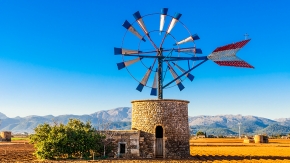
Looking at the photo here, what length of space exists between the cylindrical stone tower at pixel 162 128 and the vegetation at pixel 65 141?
3.09 meters

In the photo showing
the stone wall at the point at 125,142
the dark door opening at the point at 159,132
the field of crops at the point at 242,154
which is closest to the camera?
the stone wall at the point at 125,142

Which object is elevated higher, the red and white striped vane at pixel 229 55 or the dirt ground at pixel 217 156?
the red and white striped vane at pixel 229 55

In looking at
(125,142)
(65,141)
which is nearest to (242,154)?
(125,142)

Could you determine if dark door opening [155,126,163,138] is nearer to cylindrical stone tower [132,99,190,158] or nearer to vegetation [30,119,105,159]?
cylindrical stone tower [132,99,190,158]

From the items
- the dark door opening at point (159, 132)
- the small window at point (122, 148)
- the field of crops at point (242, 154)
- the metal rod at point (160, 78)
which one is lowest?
the field of crops at point (242, 154)

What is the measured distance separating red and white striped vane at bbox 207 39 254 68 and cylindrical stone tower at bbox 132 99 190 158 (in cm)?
421

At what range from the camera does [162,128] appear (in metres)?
24.0

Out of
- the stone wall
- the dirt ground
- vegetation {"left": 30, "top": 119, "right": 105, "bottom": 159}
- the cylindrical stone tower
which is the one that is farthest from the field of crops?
vegetation {"left": 30, "top": 119, "right": 105, "bottom": 159}

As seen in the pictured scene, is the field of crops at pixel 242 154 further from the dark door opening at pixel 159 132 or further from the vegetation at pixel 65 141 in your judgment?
the vegetation at pixel 65 141

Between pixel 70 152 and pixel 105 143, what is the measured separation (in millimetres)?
2488

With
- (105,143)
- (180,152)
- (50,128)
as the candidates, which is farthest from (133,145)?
(50,128)

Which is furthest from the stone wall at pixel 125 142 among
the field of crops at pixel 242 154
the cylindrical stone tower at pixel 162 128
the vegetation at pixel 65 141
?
the field of crops at pixel 242 154

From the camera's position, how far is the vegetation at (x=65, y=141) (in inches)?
883

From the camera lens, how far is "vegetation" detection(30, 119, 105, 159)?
883 inches
